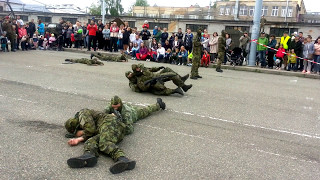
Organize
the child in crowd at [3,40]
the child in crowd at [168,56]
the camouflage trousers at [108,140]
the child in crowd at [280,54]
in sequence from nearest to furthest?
the camouflage trousers at [108,140] → the child in crowd at [280,54] → the child in crowd at [168,56] → the child in crowd at [3,40]

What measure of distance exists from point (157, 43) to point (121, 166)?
1537cm

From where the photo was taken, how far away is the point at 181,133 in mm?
5605

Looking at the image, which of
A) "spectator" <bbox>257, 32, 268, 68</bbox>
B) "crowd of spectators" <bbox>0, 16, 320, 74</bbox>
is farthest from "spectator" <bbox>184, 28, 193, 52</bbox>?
"spectator" <bbox>257, 32, 268, 68</bbox>

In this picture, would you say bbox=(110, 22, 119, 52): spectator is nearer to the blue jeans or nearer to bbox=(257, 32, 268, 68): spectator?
bbox=(257, 32, 268, 68): spectator

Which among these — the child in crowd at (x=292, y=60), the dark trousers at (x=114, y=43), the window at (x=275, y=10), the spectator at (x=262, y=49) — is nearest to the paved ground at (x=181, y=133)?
the child in crowd at (x=292, y=60)

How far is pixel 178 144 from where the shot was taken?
16.6ft

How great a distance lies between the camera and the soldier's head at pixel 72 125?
198 inches

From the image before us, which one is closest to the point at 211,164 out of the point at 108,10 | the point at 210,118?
the point at 210,118

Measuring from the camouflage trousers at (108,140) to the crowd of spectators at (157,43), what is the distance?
1245 cm

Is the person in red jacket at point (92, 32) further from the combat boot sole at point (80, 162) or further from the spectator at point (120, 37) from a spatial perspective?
the combat boot sole at point (80, 162)

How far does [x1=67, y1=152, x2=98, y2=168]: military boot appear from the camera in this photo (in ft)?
13.1

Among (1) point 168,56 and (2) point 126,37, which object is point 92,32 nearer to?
(2) point 126,37

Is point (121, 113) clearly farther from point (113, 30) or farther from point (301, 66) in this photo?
point (113, 30)

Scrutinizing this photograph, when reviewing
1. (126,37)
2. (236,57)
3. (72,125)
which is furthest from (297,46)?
(72,125)
